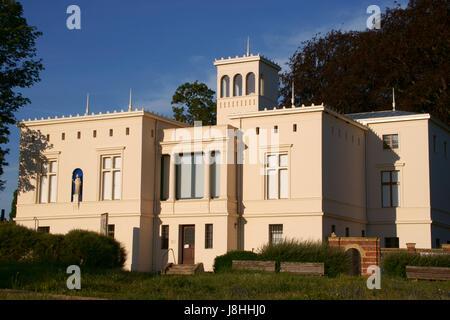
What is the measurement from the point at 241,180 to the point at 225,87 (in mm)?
7850

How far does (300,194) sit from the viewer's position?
1473 inches

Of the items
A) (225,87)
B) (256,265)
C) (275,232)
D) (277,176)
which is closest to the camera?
(256,265)

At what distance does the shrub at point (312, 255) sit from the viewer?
29422 mm

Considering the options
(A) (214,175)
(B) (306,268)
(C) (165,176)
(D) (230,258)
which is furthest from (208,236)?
(B) (306,268)

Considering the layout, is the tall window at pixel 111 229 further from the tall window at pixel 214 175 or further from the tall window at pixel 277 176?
the tall window at pixel 277 176

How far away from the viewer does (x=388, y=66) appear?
50844 mm

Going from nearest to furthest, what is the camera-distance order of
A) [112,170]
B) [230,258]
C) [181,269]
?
[230,258]
[181,269]
[112,170]

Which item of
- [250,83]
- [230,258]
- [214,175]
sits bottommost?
[230,258]

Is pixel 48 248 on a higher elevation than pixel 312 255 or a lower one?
higher

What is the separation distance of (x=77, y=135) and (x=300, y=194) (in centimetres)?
1360

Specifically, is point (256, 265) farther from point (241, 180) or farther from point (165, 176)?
point (165, 176)

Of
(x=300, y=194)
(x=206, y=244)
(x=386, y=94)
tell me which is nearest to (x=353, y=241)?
(x=300, y=194)

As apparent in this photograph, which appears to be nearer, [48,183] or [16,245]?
[16,245]
